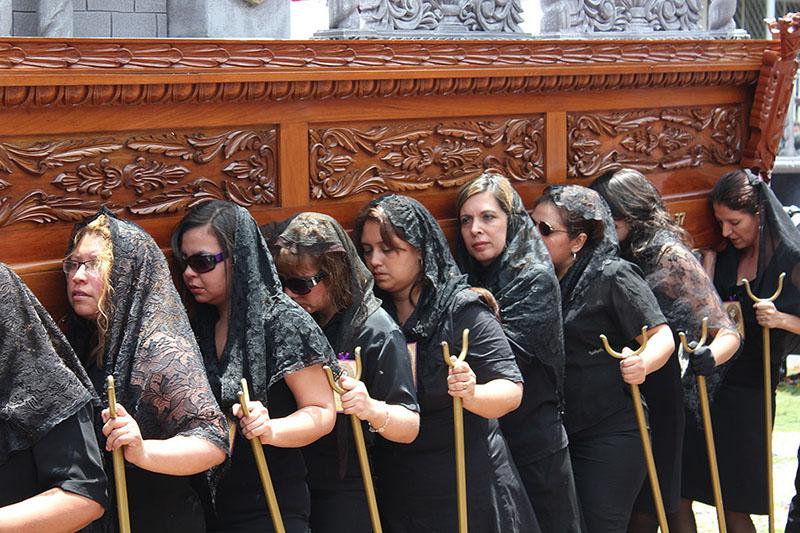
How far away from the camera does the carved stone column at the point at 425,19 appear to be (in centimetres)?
488

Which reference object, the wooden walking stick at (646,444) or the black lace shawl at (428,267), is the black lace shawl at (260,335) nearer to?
the black lace shawl at (428,267)

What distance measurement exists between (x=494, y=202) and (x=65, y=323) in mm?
1569

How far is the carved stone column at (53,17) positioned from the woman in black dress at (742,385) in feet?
9.48

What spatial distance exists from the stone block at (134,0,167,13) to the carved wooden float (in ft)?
6.75

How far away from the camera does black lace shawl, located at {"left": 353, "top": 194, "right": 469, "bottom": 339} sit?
4258 mm

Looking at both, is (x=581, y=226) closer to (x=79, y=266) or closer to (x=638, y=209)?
(x=638, y=209)

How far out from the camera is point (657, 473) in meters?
5.07

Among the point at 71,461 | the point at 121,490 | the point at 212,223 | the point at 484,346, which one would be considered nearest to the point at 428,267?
the point at 484,346

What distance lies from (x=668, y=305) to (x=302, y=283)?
66.4 inches

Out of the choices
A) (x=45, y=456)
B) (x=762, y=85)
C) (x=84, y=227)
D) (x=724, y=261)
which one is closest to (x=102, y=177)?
(x=84, y=227)

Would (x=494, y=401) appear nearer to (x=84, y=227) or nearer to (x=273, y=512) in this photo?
(x=273, y=512)

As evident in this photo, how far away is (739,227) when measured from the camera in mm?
5562

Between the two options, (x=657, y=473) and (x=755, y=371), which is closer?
(x=657, y=473)

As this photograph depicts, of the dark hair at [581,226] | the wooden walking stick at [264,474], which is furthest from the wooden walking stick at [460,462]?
the dark hair at [581,226]
